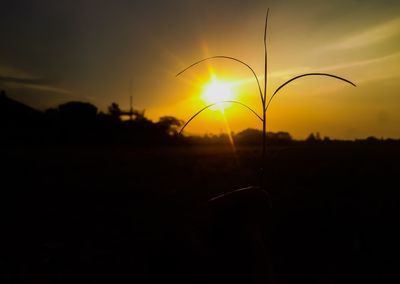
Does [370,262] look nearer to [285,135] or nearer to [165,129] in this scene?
[285,135]

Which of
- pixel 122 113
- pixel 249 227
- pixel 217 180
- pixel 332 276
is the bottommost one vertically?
pixel 332 276

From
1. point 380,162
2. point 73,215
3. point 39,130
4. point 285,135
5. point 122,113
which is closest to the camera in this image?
point 73,215

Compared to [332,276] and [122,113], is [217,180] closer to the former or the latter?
[332,276]

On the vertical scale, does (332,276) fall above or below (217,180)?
below

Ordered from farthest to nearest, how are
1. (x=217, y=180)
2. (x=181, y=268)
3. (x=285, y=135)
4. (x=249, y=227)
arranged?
(x=285, y=135), (x=217, y=180), (x=181, y=268), (x=249, y=227)

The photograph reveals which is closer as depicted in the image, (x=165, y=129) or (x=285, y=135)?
(x=285, y=135)

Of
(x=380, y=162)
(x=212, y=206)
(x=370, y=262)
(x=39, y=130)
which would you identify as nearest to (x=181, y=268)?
(x=370, y=262)
